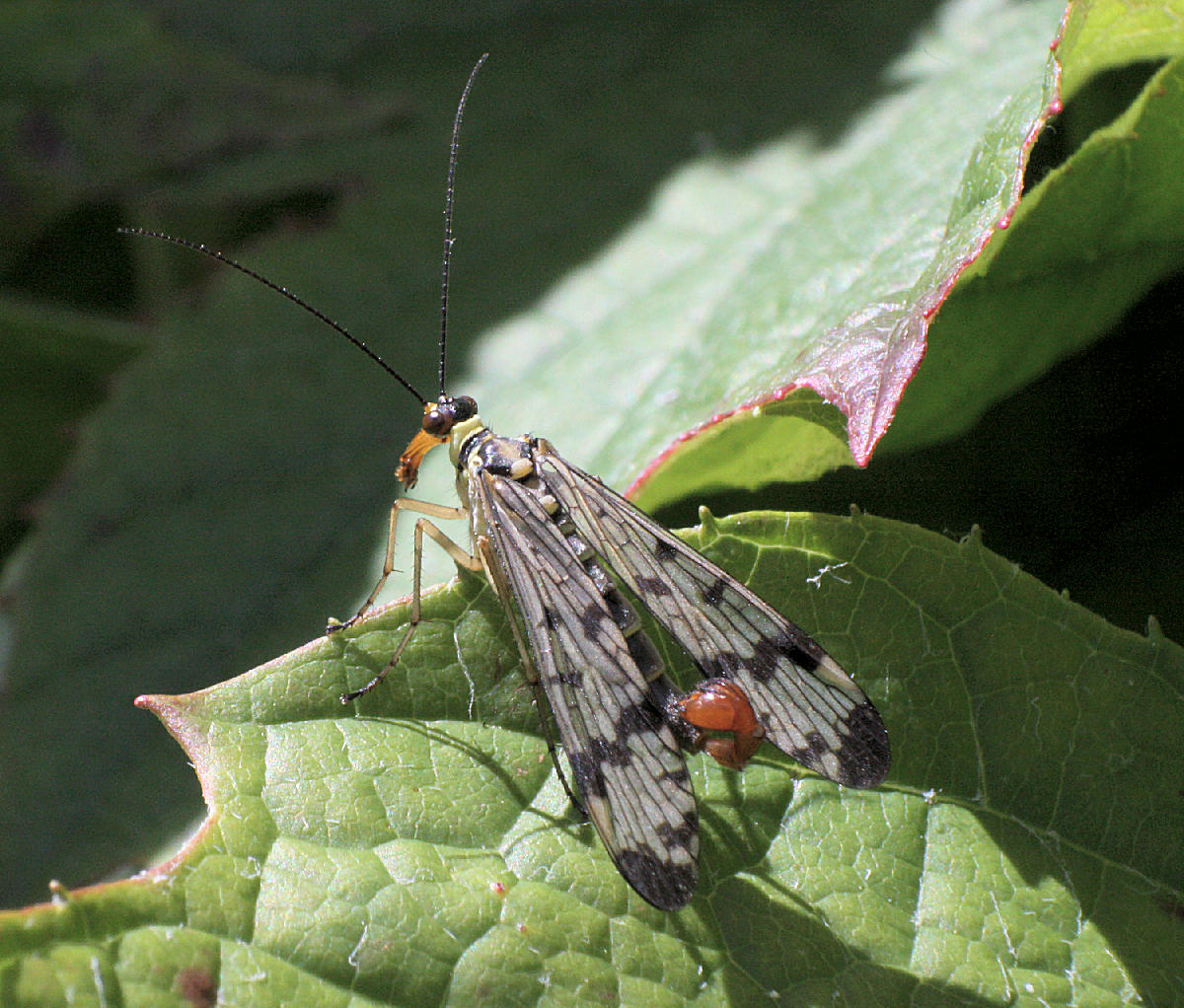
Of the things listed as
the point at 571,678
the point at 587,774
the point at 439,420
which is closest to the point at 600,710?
the point at 571,678

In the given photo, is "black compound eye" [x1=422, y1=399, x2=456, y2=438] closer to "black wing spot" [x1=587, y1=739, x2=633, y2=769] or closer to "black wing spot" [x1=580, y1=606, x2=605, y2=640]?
"black wing spot" [x1=580, y1=606, x2=605, y2=640]

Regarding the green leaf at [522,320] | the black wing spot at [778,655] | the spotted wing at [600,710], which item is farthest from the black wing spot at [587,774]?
the black wing spot at [778,655]

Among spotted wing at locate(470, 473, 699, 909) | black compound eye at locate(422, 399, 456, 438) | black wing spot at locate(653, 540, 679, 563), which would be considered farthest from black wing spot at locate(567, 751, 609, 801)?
black compound eye at locate(422, 399, 456, 438)

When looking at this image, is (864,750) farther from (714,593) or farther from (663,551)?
(663,551)

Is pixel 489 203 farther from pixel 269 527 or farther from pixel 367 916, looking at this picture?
pixel 367 916

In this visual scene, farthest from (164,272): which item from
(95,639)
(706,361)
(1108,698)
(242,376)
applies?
(1108,698)

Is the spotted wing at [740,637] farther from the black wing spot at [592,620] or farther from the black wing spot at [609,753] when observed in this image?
the black wing spot at [609,753]
